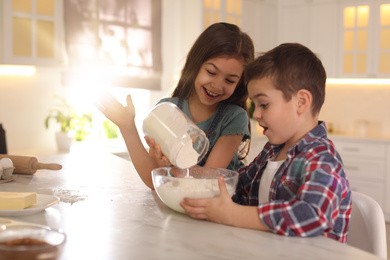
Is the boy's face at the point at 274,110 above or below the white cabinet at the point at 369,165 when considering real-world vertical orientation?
above

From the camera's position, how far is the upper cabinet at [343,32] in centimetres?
486

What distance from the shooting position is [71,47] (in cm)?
401

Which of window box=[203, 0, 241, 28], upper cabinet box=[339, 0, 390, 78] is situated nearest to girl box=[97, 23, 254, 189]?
window box=[203, 0, 241, 28]

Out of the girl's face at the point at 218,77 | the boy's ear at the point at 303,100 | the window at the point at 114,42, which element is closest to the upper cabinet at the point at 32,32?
the window at the point at 114,42

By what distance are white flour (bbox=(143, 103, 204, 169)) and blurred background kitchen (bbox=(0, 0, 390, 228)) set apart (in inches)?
83.2

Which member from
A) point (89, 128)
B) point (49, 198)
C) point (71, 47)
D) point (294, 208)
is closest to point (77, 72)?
point (71, 47)

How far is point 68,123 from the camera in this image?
158 inches

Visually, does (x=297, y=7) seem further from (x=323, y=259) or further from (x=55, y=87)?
(x=323, y=259)

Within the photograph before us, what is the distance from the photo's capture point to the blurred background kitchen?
380 centimetres

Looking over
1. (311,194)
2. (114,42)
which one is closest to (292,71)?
(311,194)

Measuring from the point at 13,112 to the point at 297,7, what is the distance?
3395 mm

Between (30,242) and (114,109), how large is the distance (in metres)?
0.74

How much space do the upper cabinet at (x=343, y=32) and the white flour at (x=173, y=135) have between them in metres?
4.13

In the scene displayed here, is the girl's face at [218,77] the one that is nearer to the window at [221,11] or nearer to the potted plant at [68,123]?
the potted plant at [68,123]
